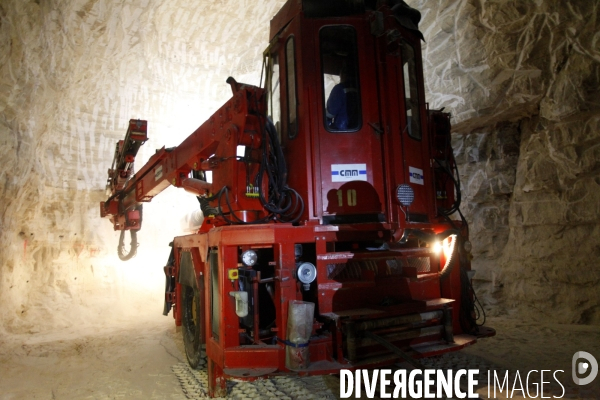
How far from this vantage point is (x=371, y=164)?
3.60m

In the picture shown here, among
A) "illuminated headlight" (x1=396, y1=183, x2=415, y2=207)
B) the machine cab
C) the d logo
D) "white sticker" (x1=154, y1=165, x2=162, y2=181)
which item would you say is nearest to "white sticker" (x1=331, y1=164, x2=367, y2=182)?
the machine cab

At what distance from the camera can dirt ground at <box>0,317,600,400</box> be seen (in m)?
3.90

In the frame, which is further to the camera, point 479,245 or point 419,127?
point 479,245

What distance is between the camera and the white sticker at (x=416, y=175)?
12.4 feet

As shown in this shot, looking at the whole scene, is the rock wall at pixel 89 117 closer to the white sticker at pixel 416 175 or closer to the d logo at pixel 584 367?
the white sticker at pixel 416 175

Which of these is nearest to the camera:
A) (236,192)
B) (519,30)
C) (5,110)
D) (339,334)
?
(339,334)

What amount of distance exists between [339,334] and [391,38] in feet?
8.47

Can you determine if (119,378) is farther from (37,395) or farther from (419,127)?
(419,127)

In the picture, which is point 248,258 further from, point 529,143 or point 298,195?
point 529,143

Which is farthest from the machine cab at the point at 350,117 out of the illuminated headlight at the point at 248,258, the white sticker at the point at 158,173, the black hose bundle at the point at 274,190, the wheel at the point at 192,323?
the white sticker at the point at 158,173

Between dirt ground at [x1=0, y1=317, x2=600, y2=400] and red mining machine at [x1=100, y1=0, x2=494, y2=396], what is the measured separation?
72 cm

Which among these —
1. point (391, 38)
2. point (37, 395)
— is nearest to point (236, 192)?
point (391, 38)

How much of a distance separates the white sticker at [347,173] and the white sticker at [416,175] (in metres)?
0.49

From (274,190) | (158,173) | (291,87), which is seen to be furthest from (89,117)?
(274,190)
